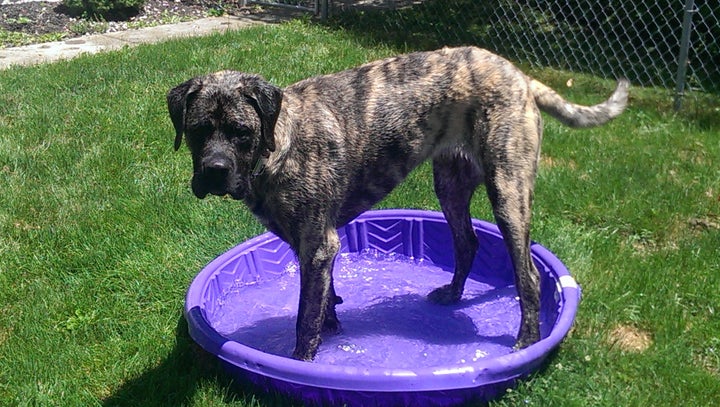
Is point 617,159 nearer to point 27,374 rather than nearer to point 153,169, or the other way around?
point 153,169

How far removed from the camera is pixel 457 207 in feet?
15.8

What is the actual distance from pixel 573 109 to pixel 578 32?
5.77 m

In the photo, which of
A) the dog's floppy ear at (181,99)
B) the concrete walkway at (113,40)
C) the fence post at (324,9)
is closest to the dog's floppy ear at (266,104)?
the dog's floppy ear at (181,99)

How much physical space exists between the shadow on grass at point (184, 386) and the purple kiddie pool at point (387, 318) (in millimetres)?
85

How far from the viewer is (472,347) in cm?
461

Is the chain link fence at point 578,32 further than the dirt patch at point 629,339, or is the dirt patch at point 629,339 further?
the chain link fence at point 578,32

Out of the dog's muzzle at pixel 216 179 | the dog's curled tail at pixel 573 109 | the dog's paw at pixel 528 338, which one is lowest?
the dog's paw at pixel 528 338

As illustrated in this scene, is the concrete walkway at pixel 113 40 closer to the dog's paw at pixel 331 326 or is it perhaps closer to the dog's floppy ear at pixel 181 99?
the dog's paw at pixel 331 326

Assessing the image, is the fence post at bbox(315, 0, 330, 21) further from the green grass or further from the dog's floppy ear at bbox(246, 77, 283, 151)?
the dog's floppy ear at bbox(246, 77, 283, 151)

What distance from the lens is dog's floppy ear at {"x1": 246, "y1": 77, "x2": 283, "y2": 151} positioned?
11.6 ft

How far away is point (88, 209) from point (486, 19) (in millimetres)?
6217

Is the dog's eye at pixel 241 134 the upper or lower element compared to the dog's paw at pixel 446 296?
upper

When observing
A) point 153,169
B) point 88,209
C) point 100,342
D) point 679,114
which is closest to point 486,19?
point 679,114

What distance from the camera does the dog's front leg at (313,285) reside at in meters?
3.97
